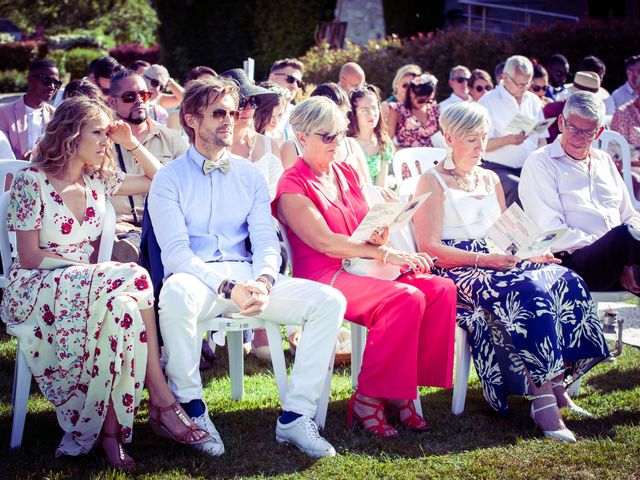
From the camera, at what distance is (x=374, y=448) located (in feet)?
13.0

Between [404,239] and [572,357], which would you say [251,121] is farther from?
[572,357]

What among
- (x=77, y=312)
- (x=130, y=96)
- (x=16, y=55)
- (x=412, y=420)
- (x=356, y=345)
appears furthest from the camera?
(x=16, y=55)

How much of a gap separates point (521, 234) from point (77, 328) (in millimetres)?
2227

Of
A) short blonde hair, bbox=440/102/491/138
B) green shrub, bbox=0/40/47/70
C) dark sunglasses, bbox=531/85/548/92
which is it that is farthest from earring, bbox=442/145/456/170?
green shrub, bbox=0/40/47/70

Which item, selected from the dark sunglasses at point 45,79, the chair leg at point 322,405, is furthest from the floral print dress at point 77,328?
the dark sunglasses at point 45,79

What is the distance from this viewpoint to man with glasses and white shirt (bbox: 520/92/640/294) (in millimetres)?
4848

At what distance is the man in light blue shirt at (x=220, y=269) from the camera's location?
386 centimetres

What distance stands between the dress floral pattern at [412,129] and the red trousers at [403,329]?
3949 mm

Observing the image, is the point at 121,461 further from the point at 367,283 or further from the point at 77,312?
the point at 367,283

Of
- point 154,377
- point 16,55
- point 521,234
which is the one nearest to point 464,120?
point 521,234

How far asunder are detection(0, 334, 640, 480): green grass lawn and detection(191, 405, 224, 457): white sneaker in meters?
0.04

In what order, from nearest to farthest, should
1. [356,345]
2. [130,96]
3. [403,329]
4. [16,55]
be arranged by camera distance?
1. [403,329]
2. [356,345]
3. [130,96]
4. [16,55]

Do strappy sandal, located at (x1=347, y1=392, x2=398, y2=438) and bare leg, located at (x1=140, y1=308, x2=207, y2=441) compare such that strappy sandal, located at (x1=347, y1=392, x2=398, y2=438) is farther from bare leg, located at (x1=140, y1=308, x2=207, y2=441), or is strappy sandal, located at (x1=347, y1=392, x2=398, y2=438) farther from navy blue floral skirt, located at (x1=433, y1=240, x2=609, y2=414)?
bare leg, located at (x1=140, y1=308, x2=207, y2=441)

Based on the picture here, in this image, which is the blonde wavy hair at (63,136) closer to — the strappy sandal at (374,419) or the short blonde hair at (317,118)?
the short blonde hair at (317,118)
